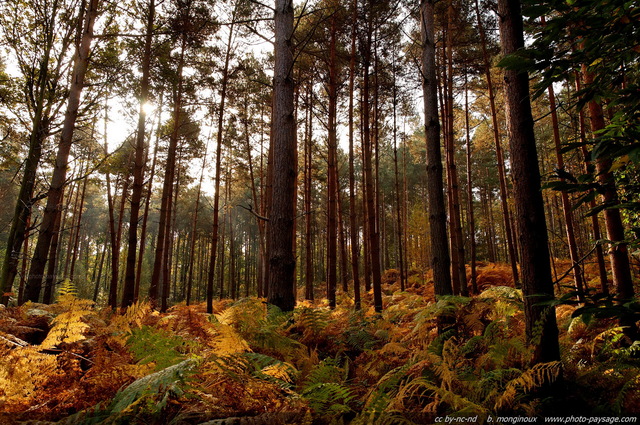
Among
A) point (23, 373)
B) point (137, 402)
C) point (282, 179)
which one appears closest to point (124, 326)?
point (23, 373)

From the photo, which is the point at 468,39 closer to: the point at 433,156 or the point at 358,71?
the point at 358,71

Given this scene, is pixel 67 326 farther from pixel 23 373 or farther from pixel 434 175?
pixel 434 175

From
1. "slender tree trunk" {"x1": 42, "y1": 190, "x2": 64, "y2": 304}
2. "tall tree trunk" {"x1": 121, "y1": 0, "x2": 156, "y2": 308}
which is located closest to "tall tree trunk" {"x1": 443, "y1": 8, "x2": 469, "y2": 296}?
"tall tree trunk" {"x1": 121, "y1": 0, "x2": 156, "y2": 308}

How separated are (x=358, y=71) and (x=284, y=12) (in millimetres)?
5623

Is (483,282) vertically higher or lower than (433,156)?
lower

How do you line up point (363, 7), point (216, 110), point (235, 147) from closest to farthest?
point (363, 7) → point (216, 110) → point (235, 147)

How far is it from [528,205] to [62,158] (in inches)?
281

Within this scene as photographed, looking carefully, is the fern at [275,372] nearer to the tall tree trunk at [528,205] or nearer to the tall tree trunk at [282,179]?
the tall tree trunk at [528,205]

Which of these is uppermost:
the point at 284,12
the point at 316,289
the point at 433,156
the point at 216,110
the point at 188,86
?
the point at 188,86

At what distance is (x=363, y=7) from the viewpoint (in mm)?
8195

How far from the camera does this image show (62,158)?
5.45 m

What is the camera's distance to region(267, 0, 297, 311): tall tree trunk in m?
4.16

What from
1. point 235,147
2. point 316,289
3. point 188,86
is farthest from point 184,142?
point 316,289

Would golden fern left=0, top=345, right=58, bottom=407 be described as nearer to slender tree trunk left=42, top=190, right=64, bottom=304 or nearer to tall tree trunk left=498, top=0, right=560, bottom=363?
tall tree trunk left=498, top=0, right=560, bottom=363
